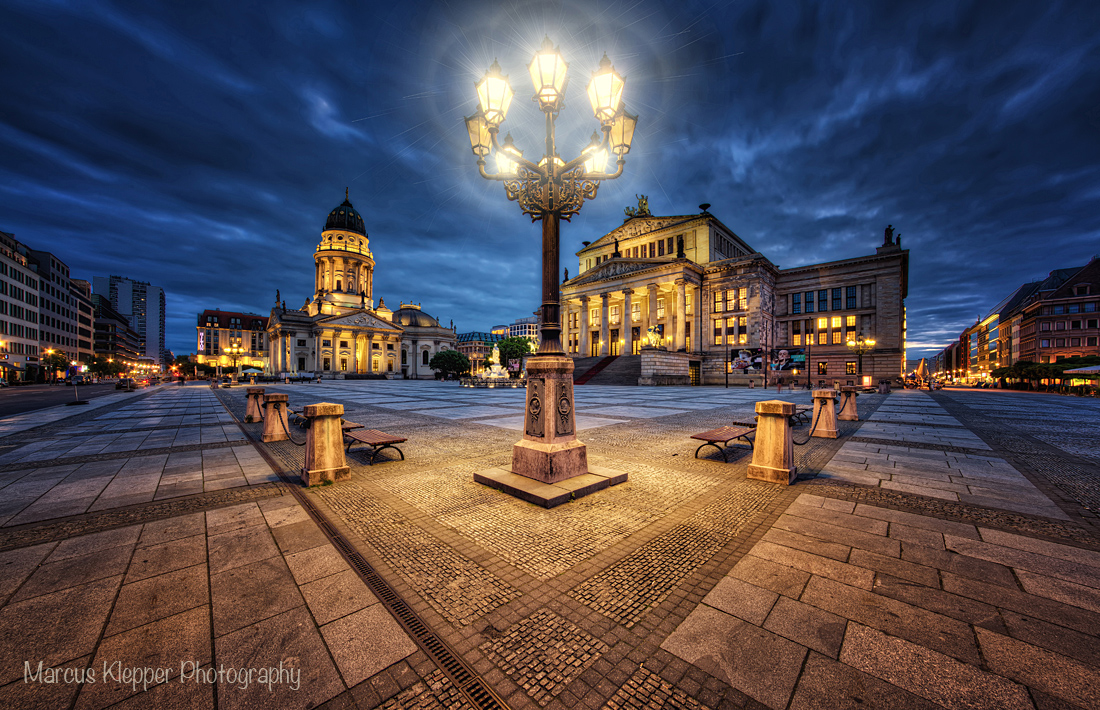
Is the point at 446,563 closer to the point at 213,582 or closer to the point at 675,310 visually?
the point at 213,582

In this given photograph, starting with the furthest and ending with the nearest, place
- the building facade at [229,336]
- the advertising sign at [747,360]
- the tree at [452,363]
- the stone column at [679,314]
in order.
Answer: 1. the building facade at [229,336]
2. the tree at [452,363]
3. the stone column at [679,314]
4. the advertising sign at [747,360]

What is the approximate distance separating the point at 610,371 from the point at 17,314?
2970 inches

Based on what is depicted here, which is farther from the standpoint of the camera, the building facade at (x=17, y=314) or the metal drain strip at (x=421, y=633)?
the building facade at (x=17, y=314)

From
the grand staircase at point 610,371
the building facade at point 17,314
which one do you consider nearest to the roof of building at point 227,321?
the building facade at point 17,314

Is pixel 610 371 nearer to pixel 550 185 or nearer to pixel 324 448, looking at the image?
pixel 550 185

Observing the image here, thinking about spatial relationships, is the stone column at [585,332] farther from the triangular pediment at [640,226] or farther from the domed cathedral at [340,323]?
the domed cathedral at [340,323]

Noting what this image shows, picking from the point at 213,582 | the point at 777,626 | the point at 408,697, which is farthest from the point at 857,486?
the point at 213,582

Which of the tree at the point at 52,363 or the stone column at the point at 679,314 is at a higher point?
the stone column at the point at 679,314

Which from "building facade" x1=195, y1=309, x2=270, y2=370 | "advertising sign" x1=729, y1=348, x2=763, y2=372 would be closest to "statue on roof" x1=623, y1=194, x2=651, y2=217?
"advertising sign" x1=729, y1=348, x2=763, y2=372

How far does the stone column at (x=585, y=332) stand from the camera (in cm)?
5314

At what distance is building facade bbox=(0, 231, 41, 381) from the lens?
4594 centimetres

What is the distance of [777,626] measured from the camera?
2660 mm

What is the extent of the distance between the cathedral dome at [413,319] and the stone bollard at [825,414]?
301 feet

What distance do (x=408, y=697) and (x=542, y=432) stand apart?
3.74 meters
